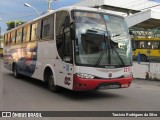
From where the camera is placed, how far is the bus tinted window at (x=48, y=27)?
1236cm

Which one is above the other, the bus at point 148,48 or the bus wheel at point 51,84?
the bus at point 148,48

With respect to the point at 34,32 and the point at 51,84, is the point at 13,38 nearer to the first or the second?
the point at 34,32

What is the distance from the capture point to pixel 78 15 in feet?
34.5

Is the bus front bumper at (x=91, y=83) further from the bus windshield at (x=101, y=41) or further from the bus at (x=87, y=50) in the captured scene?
the bus windshield at (x=101, y=41)

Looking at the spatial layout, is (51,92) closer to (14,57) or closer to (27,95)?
(27,95)

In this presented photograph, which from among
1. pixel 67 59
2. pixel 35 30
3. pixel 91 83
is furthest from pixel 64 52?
pixel 35 30

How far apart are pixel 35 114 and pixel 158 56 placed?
26627mm

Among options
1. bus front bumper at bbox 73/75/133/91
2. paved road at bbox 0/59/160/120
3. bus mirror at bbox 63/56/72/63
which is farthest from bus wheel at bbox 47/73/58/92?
bus front bumper at bbox 73/75/133/91

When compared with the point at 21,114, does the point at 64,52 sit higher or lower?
higher

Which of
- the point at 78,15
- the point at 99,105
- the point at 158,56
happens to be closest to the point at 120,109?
the point at 99,105

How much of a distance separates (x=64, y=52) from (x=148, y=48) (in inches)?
952

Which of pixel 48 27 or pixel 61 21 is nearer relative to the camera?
pixel 61 21

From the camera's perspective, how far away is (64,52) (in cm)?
1082

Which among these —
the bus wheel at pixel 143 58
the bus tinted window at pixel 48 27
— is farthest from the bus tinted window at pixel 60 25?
the bus wheel at pixel 143 58
